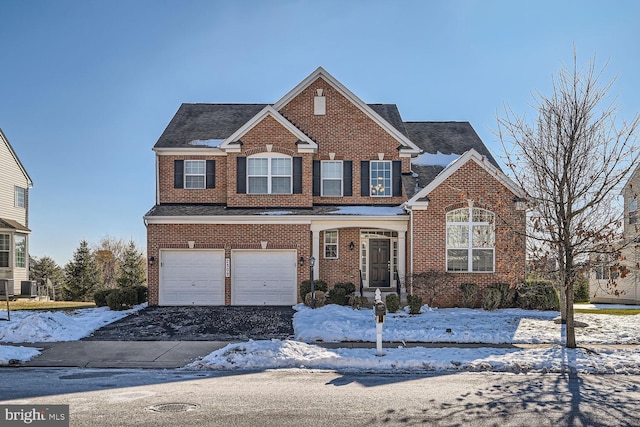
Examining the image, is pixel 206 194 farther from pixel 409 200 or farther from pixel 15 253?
pixel 15 253

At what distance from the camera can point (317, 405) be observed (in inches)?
320

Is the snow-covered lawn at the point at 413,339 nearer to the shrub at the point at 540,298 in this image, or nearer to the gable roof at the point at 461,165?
the shrub at the point at 540,298

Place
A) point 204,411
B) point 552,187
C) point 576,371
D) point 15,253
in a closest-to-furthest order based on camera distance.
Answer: point 204,411 → point 576,371 → point 552,187 → point 15,253

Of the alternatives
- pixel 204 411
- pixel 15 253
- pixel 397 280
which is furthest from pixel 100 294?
pixel 204 411

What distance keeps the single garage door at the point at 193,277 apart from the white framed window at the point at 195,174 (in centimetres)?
301

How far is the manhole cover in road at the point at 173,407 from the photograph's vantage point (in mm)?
7812

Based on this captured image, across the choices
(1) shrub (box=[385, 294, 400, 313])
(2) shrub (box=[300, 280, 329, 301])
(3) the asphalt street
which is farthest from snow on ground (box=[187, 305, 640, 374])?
(2) shrub (box=[300, 280, 329, 301])

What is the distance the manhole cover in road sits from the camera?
7.81 m

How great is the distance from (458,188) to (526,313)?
190 inches

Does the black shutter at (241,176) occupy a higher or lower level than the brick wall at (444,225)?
higher

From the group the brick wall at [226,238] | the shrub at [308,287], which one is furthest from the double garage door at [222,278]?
the shrub at [308,287]

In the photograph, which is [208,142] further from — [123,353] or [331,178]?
[123,353]

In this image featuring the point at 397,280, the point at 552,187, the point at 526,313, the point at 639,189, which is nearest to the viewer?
the point at 552,187

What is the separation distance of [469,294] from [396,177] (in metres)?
5.77
